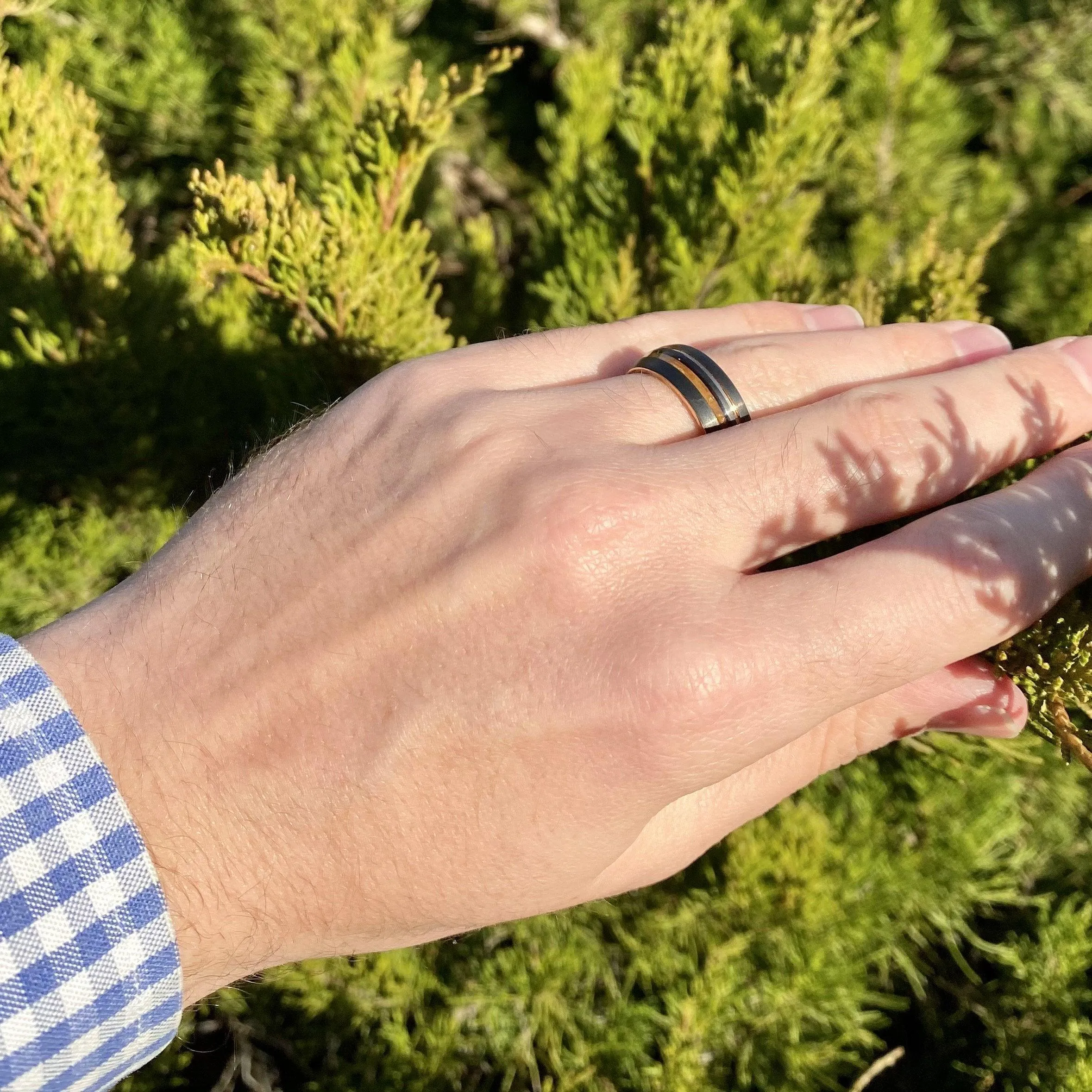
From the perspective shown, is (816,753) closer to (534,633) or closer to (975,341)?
(534,633)

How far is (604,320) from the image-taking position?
1479 millimetres

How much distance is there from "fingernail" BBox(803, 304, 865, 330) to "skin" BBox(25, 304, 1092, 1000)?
5.9 inches

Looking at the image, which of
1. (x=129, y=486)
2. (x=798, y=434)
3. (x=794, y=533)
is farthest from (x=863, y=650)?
(x=129, y=486)

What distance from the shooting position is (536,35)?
207cm

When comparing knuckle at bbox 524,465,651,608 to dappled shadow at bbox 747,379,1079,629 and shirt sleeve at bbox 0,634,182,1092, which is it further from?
shirt sleeve at bbox 0,634,182,1092

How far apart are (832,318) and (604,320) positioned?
373 mm

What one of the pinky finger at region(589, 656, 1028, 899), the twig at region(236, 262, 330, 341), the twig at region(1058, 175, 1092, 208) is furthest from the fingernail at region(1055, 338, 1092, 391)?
the twig at region(236, 262, 330, 341)

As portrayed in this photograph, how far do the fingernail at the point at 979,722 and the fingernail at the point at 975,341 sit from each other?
1.56 ft

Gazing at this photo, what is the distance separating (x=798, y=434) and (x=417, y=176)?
64 cm

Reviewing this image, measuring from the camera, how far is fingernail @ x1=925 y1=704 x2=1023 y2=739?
1.06 meters

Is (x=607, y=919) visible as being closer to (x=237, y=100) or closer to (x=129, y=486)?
(x=129, y=486)

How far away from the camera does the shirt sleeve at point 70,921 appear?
3.01 ft

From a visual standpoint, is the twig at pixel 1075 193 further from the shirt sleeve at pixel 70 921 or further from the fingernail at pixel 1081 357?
the shirt sleeve at pixel 70 921

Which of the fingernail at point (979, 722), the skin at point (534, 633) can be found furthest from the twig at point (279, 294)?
the fingernail at point (979, 722)
